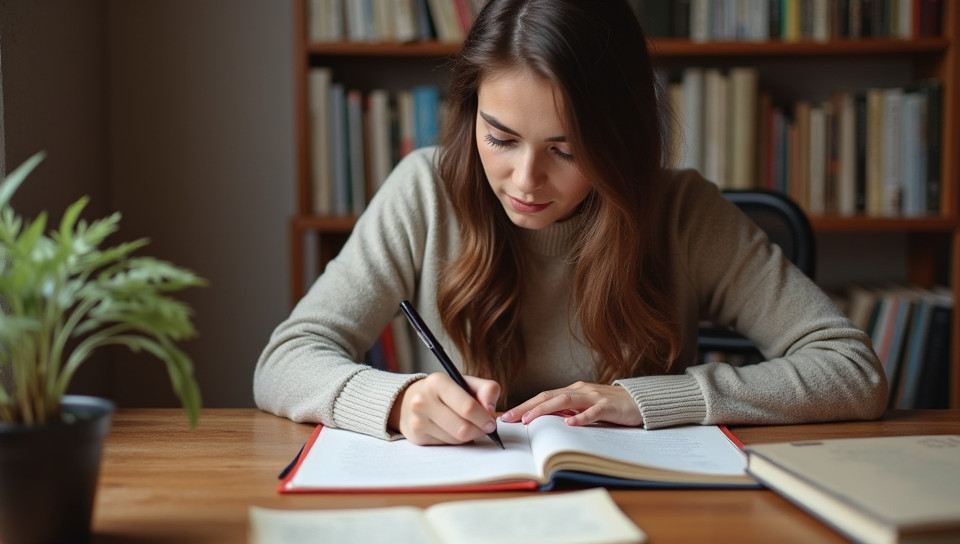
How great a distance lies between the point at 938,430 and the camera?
3.76ft

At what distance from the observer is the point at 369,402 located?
1.09 m

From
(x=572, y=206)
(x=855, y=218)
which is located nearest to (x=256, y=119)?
(x=572, y=206)

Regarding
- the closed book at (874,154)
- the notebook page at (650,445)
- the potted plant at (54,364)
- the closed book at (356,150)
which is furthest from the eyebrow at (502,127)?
the closed book at (874,154)

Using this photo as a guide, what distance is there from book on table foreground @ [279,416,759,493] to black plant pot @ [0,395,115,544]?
199 millimetres

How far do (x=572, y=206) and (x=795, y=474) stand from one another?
22.3 inches

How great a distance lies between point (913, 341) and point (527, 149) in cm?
145

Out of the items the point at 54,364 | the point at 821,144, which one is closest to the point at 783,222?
the point at 821,144

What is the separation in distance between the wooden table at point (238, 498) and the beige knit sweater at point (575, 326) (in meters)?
0.06

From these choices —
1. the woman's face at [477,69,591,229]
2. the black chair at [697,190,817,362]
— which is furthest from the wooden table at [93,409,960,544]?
the black chair at [697,190,817,362]

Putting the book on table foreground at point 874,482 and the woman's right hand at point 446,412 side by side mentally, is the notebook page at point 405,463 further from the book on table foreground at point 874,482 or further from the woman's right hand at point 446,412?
the book on table foreground at point 874,482

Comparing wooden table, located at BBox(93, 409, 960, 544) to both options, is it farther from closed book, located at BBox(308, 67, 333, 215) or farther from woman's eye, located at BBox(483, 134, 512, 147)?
closed book, located at BBox(308, 67, 333, 215)

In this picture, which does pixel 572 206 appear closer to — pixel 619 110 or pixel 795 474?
pixel 619 110

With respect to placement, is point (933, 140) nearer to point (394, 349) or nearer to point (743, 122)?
point (743, 122)

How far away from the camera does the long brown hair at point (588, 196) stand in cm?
119
